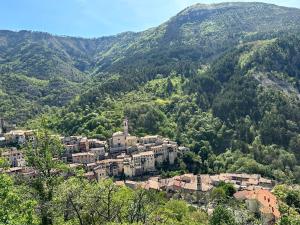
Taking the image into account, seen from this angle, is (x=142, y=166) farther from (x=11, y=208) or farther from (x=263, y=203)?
(x=11, y=208)

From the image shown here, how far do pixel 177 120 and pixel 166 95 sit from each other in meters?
23.6

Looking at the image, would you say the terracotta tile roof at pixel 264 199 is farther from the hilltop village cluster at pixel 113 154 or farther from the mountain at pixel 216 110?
the hilltop village cluster at pixel 113 154

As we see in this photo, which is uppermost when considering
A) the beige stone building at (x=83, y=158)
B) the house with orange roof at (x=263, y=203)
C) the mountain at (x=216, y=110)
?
the mountain at (x=216, y=110)

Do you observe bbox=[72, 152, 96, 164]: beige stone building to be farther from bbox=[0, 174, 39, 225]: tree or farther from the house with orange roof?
bbox=[0, 174, 39, 225]: tree

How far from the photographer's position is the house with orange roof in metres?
64.9

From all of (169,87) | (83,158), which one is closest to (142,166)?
(83,158)

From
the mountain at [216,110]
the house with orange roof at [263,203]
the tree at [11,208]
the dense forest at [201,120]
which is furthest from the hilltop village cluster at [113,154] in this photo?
the tree at [11,208]

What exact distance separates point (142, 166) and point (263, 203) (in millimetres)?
31610

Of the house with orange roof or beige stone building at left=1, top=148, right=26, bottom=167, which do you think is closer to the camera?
the house with orange roof

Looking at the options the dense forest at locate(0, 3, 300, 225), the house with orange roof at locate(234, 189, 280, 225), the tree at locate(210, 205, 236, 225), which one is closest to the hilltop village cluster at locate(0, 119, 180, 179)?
the dense forest at locate(0, 3, 300, 225)

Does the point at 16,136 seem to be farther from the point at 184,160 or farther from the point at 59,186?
the point at 59,186

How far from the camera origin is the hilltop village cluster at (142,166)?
7226cm

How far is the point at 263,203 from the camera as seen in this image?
6650 centimetres

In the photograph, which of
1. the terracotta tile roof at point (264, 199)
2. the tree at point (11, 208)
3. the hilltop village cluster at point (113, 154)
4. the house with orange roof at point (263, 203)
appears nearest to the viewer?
the tree at point (11, 208)
